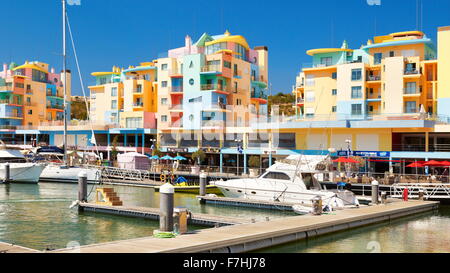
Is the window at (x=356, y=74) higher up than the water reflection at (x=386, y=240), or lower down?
higher up

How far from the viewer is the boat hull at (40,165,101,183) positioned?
46.6 m

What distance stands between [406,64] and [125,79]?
44.5 m

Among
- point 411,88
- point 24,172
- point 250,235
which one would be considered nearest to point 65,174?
point 24,172

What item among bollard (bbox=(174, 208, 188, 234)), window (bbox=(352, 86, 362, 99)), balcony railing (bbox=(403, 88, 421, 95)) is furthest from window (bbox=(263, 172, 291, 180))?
window (bbox=(352, 86, 362, 99))

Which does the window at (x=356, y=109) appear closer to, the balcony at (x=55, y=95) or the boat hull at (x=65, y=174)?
the boat hull at (x=65, y=174)

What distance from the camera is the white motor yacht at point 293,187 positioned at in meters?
28.9

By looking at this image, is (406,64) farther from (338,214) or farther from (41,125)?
(41,125)

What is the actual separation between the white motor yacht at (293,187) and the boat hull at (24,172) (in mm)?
21489

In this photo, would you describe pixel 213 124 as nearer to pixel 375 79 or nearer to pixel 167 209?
pixel 375 79

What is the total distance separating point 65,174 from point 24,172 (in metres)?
3.53

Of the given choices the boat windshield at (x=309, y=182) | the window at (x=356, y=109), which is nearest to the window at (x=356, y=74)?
the window at (x=356, y=109)

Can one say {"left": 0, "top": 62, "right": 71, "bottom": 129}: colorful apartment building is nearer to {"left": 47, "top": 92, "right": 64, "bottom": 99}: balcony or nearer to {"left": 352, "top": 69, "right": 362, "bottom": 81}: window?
{"left": 47, "top": 92, "right": 64, "bottom": 99}: balcony

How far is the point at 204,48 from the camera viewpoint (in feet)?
241
